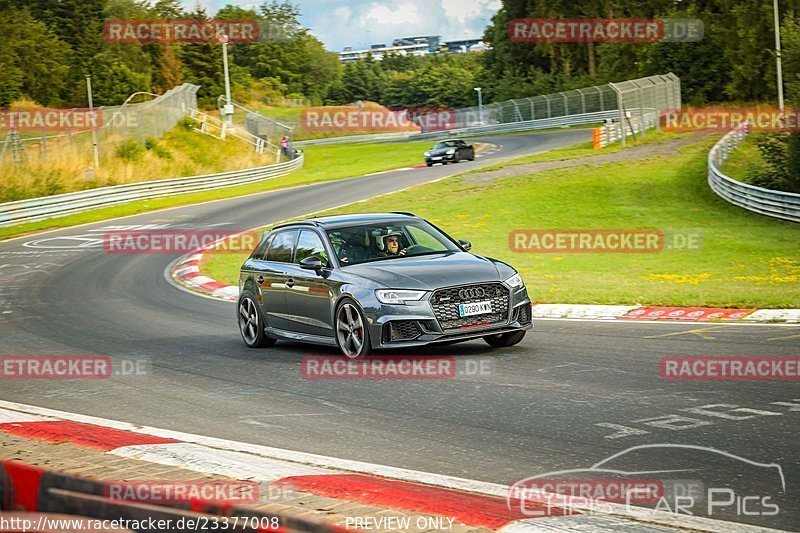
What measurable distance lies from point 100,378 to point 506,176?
3002 centimetres

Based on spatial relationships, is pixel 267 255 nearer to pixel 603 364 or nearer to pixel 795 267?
pixel 603 364

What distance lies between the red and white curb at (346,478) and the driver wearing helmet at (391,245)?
426 centimetres

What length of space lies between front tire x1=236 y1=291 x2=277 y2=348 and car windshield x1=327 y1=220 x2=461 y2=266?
162 centimetres

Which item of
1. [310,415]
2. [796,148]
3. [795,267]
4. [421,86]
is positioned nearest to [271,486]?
[310,415]

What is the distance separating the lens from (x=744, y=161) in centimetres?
4200

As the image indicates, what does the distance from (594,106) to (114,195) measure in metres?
45.7

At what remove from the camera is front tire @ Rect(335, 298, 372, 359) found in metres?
11.2

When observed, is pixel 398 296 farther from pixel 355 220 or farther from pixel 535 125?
pixel 535 125

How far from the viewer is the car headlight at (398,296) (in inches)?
429
